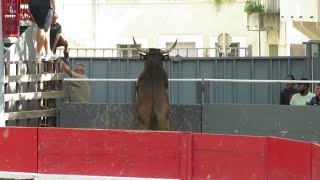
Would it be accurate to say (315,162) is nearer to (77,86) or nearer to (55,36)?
(77,86)

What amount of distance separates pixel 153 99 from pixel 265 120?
6.65 feet

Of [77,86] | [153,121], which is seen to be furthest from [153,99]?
[77,86]

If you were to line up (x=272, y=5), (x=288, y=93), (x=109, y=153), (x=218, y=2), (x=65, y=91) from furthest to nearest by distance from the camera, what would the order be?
(x=218, y=2) → (x=272, y=5) → (x=288, y=93) → (x=65, y=91) → (x=109, y=153)

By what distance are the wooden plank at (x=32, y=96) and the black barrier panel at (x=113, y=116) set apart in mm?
233

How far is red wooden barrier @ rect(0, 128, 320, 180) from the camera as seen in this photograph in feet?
33.8

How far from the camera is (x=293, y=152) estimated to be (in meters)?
9.40

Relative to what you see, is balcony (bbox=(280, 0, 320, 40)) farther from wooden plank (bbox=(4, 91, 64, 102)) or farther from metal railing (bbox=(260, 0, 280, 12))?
wooden plank (bbox=(4, 91, 64, 102))

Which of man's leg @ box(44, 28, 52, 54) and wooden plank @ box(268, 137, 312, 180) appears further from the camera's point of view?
man's leg @ box(44, 28, 52, 54)

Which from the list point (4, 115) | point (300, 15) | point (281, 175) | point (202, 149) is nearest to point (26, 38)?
point (4, 115)

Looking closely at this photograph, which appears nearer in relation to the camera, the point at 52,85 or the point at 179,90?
the point at 52,85

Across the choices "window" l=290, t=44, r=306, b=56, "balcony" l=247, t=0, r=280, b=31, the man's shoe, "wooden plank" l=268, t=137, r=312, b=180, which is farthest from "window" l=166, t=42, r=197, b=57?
"wooden plank" l=268, t=137, r=312, b=180

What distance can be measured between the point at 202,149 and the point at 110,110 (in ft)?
11.7

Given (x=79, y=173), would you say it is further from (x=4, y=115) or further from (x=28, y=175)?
(x=4, y=115)

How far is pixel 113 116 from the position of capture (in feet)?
45.4
